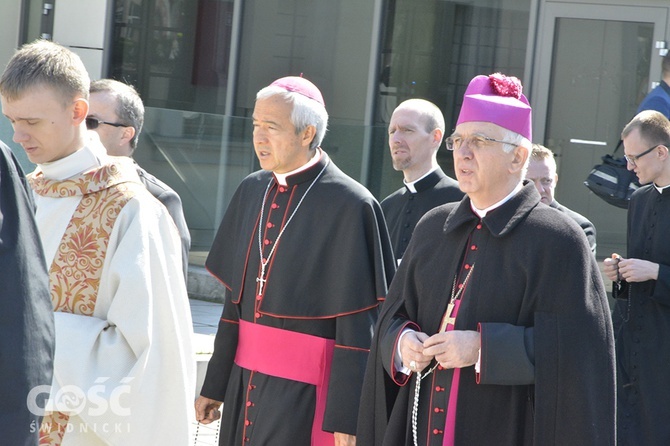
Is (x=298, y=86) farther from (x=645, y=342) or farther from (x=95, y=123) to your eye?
(x=645, y=342)

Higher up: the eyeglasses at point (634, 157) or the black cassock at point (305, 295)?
the eyeglasses at point (634, 157)

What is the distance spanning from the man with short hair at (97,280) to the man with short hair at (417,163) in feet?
8.26

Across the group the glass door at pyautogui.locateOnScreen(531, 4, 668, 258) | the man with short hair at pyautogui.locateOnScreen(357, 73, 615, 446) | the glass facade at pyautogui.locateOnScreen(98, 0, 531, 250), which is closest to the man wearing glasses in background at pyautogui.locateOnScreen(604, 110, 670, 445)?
the man with short hair at pyautogui.locateOnScreen(357, 73, 615, 446)

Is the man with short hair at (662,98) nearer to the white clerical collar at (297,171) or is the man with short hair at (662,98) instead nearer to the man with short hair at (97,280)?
the white clerical collar at (297,171)

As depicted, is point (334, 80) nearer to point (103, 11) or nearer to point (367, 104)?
point (367, 104)

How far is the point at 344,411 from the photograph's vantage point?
4262mm

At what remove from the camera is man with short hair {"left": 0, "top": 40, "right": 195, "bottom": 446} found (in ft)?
11.1

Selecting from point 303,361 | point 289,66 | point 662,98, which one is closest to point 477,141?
point 303,361

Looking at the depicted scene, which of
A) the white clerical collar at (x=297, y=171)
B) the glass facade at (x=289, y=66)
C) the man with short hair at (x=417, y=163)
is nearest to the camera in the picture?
the white clerical collar at (x=297, y=171)

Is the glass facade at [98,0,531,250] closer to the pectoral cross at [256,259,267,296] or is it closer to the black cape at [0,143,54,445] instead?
the pectoral cross at [256,259,267,296]

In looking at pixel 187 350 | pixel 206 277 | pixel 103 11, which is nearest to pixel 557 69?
pixel 206 277

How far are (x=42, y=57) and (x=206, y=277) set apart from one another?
746 cm

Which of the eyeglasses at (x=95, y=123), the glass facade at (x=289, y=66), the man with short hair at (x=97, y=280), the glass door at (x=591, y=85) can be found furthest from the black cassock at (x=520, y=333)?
the glass facade at (x=289, y=66)

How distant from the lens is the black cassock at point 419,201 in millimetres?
5949
